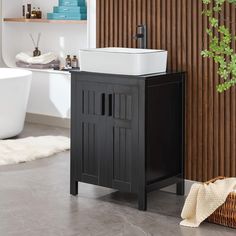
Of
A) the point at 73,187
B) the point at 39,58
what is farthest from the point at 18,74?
the point at 73,187

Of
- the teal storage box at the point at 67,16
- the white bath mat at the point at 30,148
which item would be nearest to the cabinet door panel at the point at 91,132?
the white bath mat at the point at 30,148

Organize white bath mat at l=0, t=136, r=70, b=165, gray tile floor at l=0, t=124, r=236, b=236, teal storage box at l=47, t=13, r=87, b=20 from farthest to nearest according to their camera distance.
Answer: teal storage box at l=47, t=13, r=87, b=20
white bath mat at l=0, t=136, r=70, b=165
gray tile floor at l=0, t=124, r=236, b=236

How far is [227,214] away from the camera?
3.97 metres

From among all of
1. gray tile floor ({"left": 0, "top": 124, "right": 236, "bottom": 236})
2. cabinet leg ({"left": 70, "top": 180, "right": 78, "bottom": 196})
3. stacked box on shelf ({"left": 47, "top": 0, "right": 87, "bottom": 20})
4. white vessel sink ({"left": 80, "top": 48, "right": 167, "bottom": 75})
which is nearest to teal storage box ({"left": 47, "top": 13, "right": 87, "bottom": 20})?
stacked box on shelf ({"left": 47, "top": 0, "right": 87, "bottom": 20})

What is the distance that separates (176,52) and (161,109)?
47cm

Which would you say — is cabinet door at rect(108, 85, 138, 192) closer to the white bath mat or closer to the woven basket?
the woven basket

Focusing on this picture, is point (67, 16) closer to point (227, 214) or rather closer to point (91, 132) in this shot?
point (91, 132)

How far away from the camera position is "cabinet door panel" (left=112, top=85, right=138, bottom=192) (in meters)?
4.27

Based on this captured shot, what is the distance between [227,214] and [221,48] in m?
0.96

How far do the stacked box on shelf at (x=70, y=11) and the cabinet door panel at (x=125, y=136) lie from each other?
9.82 ft

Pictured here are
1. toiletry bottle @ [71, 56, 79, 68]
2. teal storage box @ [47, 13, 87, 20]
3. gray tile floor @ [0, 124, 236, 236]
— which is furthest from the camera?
toiletry bottle @ [71, 56, 79, 68]

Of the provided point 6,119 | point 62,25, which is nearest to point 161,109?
point 6,119

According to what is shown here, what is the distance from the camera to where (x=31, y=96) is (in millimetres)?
7840

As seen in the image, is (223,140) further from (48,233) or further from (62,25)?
(62,25)
